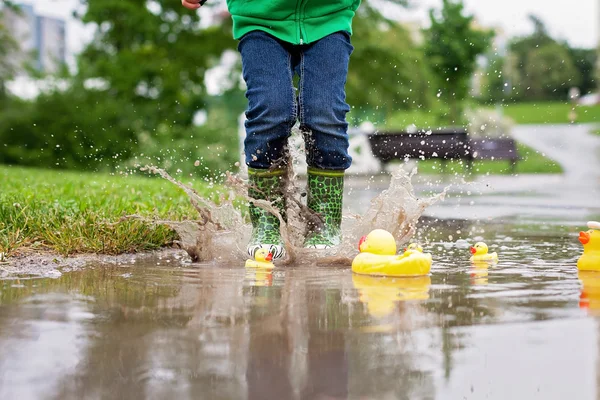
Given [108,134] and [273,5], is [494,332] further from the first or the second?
[108,134]

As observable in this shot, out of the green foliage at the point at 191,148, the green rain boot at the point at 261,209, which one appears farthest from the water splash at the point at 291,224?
the green foliage at the point at 191,148

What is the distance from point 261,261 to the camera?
142 inches

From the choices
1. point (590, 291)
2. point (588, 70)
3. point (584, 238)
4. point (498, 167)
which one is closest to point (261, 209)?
point (584, 238)

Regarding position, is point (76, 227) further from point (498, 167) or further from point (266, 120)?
point (498, 167)

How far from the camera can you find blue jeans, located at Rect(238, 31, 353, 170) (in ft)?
13.0

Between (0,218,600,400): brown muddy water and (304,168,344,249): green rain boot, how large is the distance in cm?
75

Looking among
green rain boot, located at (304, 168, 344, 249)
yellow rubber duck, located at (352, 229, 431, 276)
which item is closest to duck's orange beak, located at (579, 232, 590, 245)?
yellow rubber duck, located at (352, 229, 431, 276)

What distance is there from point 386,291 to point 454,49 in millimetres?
25331

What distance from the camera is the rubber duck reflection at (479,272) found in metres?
3.10

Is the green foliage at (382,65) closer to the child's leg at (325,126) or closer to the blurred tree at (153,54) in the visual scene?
the blurred tree at (153,54)

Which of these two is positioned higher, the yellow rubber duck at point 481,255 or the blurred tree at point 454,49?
the blurred tree at point 454,49

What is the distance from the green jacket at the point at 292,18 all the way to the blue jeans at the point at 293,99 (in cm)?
4

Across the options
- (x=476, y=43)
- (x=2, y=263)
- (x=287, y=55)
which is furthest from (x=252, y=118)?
(x=476, y=43)

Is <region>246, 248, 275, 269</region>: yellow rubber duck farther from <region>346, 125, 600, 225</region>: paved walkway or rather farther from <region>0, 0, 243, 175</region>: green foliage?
<region>0, 0, 243, 175</region>: green foliage
